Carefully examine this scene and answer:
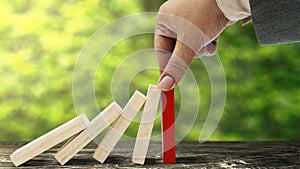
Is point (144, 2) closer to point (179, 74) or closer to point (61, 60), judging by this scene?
point (61, 60)

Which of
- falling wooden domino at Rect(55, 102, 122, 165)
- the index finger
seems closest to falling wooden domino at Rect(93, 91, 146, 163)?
falling wooden domino at Rect(55, 102, 122, 165)

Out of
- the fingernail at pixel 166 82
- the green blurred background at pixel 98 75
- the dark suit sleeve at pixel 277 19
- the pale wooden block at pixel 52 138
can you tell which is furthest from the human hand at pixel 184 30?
the green blurred background at pixel 98 75

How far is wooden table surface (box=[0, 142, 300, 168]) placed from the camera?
1.46m

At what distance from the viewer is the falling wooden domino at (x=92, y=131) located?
1.41 meters

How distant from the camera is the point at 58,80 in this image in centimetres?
255

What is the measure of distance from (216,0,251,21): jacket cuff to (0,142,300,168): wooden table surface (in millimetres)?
518

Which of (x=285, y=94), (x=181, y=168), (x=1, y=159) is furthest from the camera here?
(x=285, y=94)

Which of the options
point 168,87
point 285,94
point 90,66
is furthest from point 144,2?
point 168,87

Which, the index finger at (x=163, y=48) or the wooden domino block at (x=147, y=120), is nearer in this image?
the index finger at (x=163, y=48)

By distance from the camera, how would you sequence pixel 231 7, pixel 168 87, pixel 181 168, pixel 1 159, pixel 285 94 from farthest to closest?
pixel 285 94, pixel 1 159, pixel 181 168, pixel 168 87, pixel 231 7

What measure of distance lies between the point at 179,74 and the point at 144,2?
5.01 feet

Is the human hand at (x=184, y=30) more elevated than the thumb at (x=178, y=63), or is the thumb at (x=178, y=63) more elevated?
the human hand at (x=184, y=30)

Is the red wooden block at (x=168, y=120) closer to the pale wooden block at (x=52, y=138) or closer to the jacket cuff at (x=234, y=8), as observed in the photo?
the pale wooden block at (x=52, y=138)

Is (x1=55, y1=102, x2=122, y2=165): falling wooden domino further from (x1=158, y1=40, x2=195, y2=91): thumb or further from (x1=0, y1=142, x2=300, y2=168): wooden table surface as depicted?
(x1=158, y1=40, x2=195, y2=91): thumb
